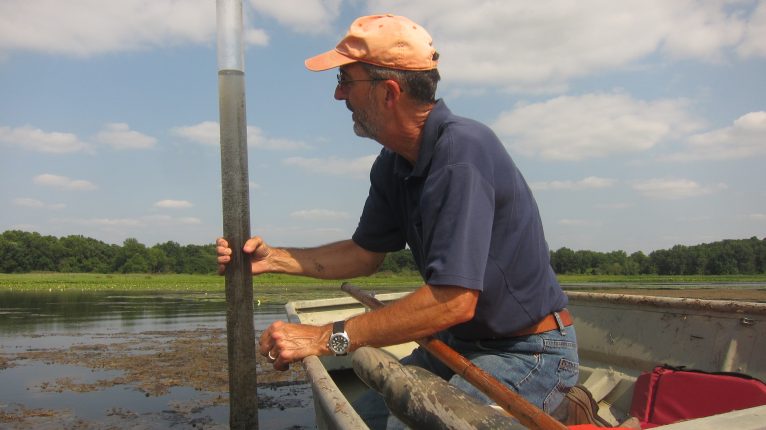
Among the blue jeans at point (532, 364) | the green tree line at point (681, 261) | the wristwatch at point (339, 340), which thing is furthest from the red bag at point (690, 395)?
the green tree line at point (681, 261)

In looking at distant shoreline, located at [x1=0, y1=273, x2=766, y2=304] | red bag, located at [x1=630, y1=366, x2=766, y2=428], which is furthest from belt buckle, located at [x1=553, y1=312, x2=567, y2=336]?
distant shoreline, located at [x1=0, y1=273, x2=766, y2=304]

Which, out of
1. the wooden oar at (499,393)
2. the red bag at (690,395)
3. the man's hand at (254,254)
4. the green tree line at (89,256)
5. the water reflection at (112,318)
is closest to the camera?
the wooden oar at (499,393)

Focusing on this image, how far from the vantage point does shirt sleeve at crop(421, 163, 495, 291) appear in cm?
218

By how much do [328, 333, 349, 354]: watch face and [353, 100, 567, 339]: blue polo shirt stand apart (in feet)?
1.40

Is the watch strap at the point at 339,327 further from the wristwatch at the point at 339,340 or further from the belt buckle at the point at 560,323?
the belt buckle at the point at 560,323

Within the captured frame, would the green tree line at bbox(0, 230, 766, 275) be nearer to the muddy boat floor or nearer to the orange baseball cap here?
the muddy boat floor

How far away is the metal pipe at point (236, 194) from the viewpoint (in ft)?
11.7

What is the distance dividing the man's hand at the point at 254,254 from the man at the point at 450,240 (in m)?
1.02

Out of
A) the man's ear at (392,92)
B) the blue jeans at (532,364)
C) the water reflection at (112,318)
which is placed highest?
the man's ear at (392,92)

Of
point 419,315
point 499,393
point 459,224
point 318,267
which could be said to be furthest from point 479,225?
point 318,267

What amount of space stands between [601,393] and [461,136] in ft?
9.33

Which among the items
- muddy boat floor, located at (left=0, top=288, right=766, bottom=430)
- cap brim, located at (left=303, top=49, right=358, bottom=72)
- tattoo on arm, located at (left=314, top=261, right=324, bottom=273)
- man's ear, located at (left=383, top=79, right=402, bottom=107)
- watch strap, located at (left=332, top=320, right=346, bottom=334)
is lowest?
muddy boat floor, located at (left=0, top=288, right=766, bottom=430)

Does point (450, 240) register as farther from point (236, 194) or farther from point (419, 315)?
point (236, 194)

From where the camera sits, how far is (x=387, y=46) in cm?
248
